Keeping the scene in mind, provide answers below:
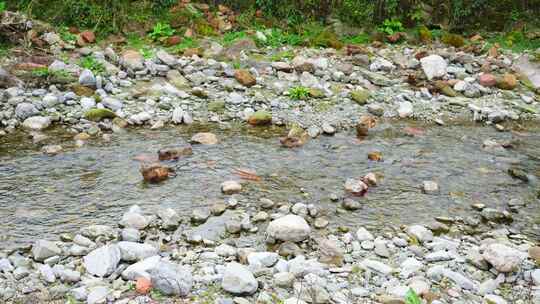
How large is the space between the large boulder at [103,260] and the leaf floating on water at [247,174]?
1.86 metres

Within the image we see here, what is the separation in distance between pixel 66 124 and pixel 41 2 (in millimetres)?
4462

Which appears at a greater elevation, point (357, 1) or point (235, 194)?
point (357, 1)

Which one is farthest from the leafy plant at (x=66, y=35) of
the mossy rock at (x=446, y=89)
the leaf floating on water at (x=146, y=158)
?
the mossy rock at (x=446, y=89)

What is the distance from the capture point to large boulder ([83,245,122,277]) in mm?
3611

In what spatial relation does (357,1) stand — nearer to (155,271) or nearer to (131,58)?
(131,58)

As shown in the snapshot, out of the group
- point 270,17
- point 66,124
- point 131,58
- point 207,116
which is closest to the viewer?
point 66,124

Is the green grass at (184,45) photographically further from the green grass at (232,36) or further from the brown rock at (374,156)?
the brown rock at (374,156)

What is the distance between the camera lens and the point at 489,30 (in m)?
10.7

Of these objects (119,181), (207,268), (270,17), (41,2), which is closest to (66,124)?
(119,181)

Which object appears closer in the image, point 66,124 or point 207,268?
point 207,268

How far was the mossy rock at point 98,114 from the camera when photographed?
6.51 meters

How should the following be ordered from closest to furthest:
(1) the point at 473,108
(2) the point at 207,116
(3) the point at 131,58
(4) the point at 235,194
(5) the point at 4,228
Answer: (5) the point at 4,228, (4) the point at 235,194, (2) the point at 207,116, (1) the point at 473,108, (3) the point at 131,58

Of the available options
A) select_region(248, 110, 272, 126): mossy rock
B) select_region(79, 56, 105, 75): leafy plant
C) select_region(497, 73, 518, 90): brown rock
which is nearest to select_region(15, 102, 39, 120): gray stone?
select_region(79, 56, 105, 75): leafy plant

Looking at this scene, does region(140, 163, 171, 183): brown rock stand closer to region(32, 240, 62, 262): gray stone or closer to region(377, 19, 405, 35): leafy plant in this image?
region(32, 240, 62, 262): gray stone
